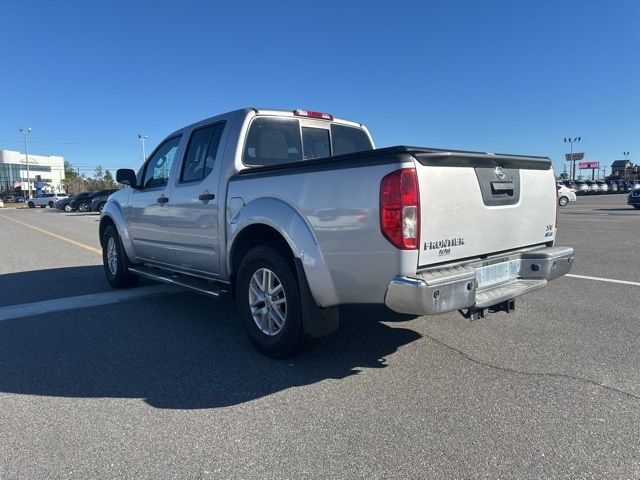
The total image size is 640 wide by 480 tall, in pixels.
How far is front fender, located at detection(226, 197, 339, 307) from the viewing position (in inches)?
139

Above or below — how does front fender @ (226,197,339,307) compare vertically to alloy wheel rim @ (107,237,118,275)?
above

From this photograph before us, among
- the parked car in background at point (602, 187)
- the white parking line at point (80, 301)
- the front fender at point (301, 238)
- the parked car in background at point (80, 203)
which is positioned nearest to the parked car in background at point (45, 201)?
the parked car in background at point (80, 203)

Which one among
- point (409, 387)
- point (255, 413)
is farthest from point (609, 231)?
point (255, 413)

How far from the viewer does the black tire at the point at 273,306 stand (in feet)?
12.3

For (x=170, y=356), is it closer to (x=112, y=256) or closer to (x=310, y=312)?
(x=310, y=312)

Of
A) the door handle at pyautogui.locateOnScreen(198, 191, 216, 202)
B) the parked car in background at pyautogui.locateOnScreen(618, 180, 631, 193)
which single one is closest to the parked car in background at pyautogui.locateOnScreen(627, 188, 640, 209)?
the door handle at pyautogui.locateOnScreen(198, 191, 216, 202)

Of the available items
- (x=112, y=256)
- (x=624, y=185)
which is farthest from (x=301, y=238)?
(x=624, y=185)

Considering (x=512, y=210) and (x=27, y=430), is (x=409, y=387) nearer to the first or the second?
(x=512, y=210)

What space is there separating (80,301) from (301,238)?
4123mm

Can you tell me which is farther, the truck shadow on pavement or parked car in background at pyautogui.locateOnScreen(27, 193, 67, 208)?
parked car in background at pyautogui.locateOnScreen(27, 193, 67, 208)

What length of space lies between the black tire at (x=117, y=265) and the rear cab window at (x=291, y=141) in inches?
122

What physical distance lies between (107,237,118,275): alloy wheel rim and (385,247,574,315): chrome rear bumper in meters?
5.21

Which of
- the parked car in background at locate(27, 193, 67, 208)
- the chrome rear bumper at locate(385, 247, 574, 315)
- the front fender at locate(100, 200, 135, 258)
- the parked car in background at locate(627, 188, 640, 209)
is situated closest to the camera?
the chrome rear bumper at locate(385, 247, 574, 315)

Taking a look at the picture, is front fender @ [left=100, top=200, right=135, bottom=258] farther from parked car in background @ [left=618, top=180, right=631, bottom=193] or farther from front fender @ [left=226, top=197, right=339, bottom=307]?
parked car in background @ [left=618, top=180, right=631, bottom=193]
